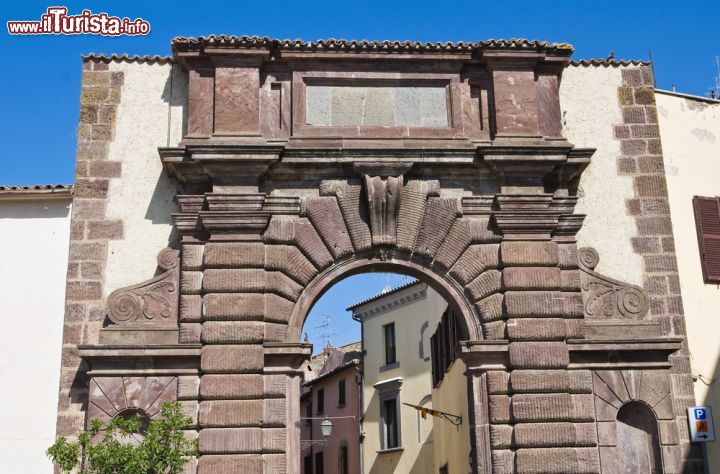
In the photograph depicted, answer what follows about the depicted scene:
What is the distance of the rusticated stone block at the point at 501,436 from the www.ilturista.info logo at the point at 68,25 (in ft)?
26.4

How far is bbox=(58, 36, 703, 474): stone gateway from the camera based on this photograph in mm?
12281

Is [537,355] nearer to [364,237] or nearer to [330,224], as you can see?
[364,237]

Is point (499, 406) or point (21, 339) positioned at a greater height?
point (21, 339)

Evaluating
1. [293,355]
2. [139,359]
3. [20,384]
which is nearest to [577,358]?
[293,355]

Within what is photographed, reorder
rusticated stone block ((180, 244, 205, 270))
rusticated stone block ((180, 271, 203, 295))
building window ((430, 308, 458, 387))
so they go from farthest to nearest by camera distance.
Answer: building window ((430, 308, 458, 387)) < rusticated stone block ((180, 244, 205, 270)) < rusticated stone block ((180, 271, 203, 295))

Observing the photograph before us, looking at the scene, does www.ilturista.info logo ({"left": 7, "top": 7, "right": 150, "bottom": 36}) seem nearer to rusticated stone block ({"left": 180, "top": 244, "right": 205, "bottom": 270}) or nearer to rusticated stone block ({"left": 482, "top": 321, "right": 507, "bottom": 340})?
rusticated stone block ({"left": 180, "top": 244, "right": 205, "bottom": 270})

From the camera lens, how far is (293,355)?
40.6ft

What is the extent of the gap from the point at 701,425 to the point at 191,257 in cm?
714

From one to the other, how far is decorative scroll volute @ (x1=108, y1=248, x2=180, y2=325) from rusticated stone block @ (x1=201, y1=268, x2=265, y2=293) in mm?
523

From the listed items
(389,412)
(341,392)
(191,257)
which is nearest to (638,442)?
(191,257)

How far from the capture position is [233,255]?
41.4ft

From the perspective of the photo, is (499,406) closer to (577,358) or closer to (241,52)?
(577,358)

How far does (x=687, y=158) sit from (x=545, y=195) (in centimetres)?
269

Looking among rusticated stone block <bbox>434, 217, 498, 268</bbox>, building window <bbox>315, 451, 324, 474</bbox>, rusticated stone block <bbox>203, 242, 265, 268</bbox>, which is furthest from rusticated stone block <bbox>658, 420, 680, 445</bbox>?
building window <bbox>315, 451, 324, 474</bbox>
